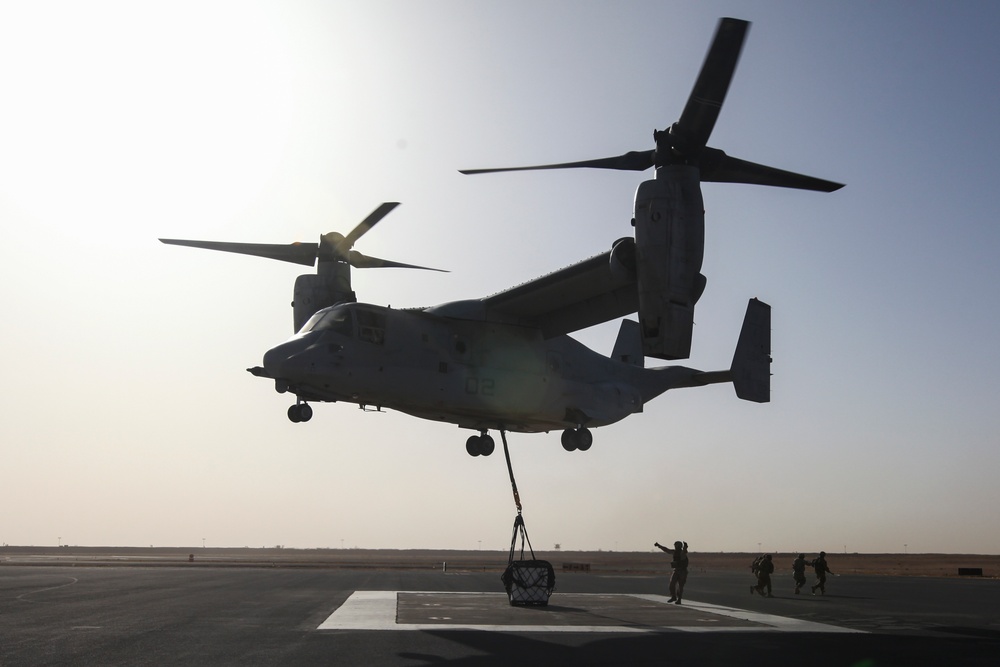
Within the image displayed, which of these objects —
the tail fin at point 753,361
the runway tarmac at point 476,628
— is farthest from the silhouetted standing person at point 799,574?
the tail fin at point 753,361

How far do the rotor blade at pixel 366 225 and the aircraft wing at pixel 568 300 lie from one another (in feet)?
25.5

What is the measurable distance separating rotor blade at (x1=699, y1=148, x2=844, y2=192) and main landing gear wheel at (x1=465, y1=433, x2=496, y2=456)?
13.1 meters

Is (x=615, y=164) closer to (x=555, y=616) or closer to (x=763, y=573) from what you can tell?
(x=555, y=616)

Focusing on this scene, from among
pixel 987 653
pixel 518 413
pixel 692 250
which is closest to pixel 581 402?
pixel 518 413

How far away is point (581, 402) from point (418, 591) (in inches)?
406

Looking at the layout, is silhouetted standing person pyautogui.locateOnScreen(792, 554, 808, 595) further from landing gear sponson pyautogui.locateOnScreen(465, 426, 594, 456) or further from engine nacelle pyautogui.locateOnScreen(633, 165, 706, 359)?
engine nacelle pyautogui.locateOnScreen(633, 165, 706, 359)

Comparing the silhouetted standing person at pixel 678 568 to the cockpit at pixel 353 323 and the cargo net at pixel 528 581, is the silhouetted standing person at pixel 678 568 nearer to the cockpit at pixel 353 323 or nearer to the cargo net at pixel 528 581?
the cargo net at pixel 528 581

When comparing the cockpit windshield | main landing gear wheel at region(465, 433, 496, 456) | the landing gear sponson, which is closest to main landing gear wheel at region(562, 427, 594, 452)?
the landing gear sponson

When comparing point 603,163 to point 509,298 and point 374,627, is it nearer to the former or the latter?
point 509,298

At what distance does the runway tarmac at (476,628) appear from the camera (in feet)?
47.8

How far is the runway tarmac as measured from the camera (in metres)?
14.6

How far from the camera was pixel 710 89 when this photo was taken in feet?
59.7

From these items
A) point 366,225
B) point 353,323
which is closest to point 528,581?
point 353,323

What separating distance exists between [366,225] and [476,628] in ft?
55.4
